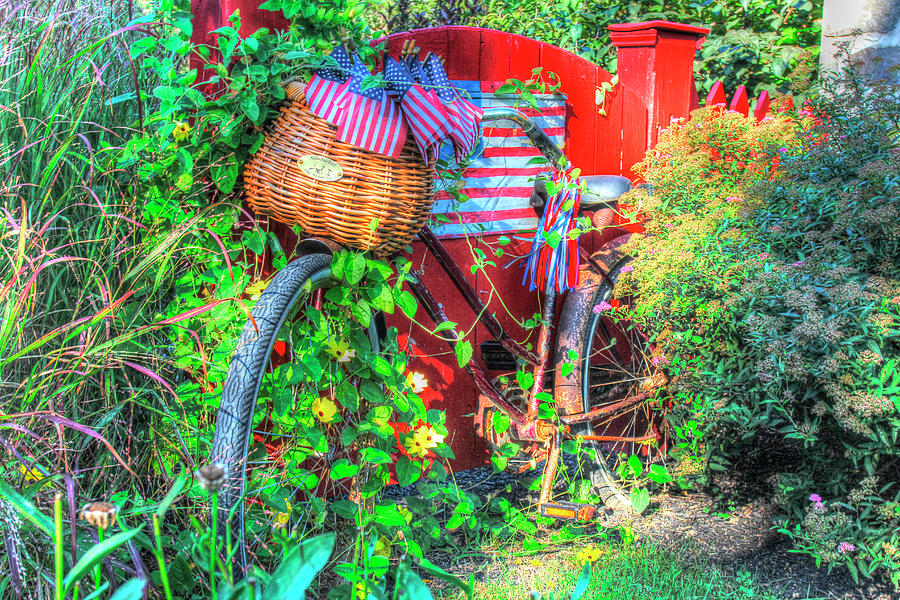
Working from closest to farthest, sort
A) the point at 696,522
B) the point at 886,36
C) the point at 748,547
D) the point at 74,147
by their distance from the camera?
the point at 74,147 < the point at 748,547 < the point at 696,522 < the point at 886,36

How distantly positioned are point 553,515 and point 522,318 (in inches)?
36.4

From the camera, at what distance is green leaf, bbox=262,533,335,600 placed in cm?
97

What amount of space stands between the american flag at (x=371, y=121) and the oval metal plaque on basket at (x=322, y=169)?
2.7 inches

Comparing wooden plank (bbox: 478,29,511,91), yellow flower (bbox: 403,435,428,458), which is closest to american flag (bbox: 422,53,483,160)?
wooden plank (bbox: 478,29,511,91)

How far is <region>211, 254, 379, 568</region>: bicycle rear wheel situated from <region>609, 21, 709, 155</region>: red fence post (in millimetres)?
1974

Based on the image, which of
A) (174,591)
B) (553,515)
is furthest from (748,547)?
(174,591)

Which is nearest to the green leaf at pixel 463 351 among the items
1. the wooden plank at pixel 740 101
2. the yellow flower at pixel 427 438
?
the yellow flower at pixel 427 438

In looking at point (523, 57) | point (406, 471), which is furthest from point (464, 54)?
point (406, 471)

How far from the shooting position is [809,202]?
2.34 meters

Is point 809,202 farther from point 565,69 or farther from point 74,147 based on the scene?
point 74,147

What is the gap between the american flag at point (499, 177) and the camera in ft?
9.78

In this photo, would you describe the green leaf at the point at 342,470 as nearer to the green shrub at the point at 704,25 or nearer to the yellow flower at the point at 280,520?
the yellow flower at the point at 280,520

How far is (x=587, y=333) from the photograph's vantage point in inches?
119

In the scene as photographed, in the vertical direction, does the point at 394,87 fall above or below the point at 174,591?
above
